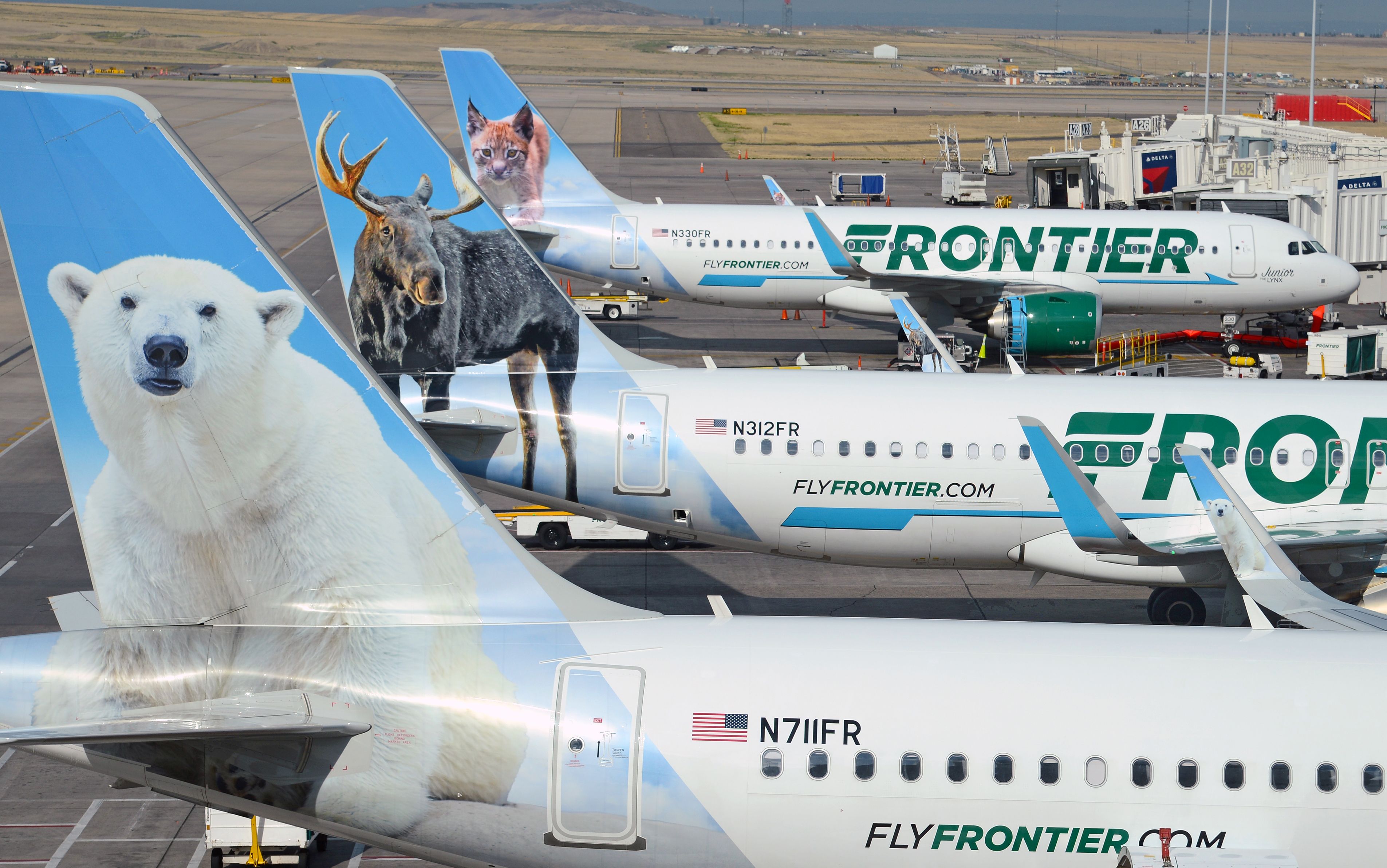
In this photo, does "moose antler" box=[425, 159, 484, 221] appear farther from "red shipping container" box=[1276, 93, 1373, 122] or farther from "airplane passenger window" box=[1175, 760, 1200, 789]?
"red shipping container" box=[1276, 93, 1373, 122]

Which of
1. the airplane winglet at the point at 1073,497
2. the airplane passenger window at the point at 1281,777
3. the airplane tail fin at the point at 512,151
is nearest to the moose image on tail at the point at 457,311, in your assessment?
the airplane winglet at the point at 1073,497

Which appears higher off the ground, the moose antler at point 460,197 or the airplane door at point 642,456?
the moose antler at point 460,197

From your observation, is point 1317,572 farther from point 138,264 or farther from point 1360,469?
point 138,264

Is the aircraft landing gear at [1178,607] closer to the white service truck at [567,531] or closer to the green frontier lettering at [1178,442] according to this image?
the green frontier lettering at [1178,442]

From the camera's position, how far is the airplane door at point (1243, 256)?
42.3 metres

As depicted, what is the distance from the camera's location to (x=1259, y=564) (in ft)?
46.0

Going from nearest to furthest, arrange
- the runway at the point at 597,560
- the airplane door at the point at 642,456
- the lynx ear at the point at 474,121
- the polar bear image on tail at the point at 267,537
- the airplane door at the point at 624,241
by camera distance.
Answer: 1. the polar bear image on tail at the point at 267,537
2. the runway at the point at 597,560
3. the airplane door at the point at 642,456
4. the lynx ear at the point at 474,121
5. the airplane door at the point at 624,241

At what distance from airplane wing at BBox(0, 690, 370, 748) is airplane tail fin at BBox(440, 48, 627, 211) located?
1126 inches

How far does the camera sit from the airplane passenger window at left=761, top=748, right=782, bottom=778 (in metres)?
10.9

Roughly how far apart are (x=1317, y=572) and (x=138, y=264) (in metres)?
17.8

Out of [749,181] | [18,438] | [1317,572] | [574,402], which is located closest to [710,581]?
[574,402]

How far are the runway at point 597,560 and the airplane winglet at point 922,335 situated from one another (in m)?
4.91

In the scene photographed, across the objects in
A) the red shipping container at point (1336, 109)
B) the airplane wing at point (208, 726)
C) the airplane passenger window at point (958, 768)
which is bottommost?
the airplane passenger window at point (958, 768)

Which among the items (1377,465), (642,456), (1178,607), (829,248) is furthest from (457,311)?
(829,248)
